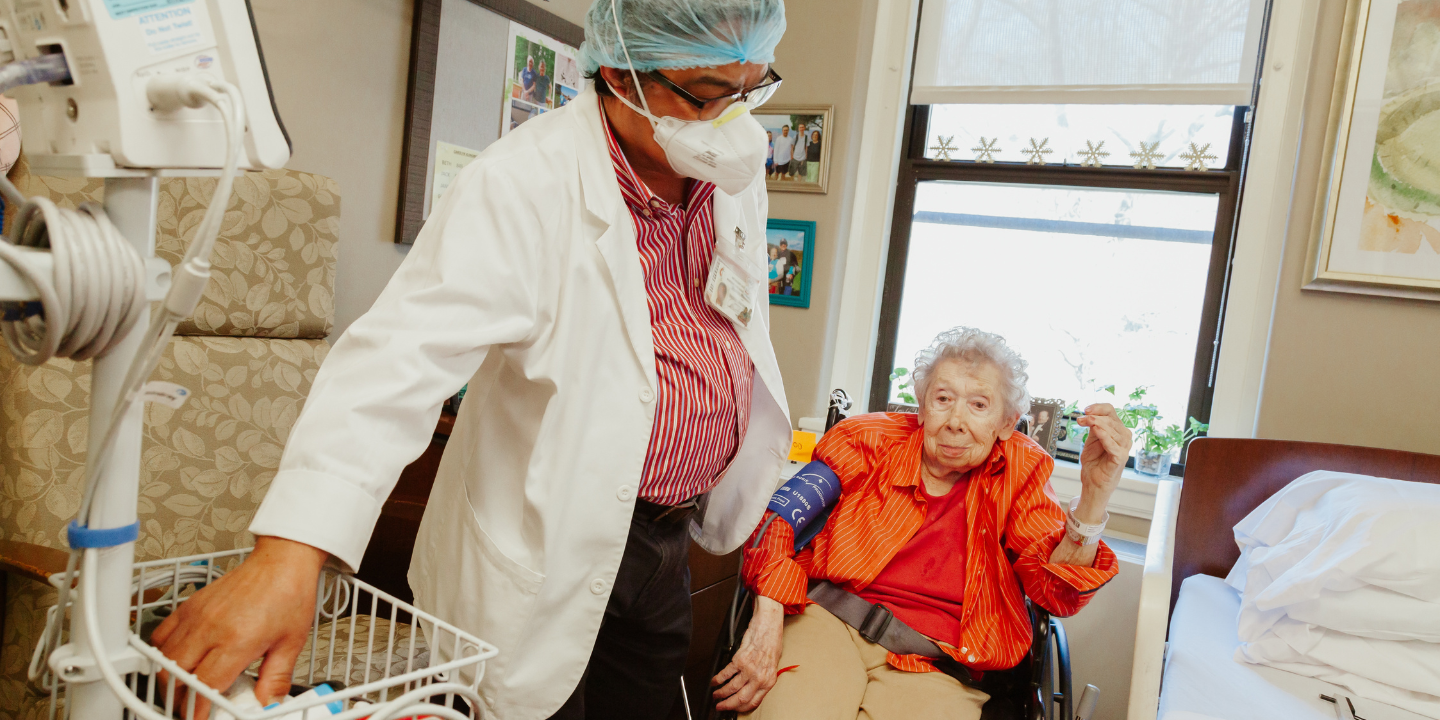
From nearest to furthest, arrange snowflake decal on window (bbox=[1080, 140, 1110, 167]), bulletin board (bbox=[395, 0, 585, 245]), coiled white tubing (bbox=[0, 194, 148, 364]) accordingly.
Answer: coiled white tubing (bbox=[0, 194, 148, 364]) < bulletin board (bbox=[395, 0, 585, 245]) < snowflake decal on window (bbox=[1080, 140, 1110, 167])

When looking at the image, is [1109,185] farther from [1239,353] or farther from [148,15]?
[148,15]

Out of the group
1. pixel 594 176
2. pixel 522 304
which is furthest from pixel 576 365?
pixel 594 176

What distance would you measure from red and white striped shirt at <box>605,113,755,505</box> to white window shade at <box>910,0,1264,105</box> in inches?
72.3

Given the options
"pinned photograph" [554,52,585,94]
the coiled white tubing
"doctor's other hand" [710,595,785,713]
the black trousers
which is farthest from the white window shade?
the coiled white tubing

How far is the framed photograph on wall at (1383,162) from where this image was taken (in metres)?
2.14

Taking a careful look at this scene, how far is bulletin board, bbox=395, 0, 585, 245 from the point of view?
6.87 ft

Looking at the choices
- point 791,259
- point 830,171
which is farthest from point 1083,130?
point 791,259

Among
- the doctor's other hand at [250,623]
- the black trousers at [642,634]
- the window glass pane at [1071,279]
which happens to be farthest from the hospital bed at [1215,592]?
the doctor's other hand at [250,623]

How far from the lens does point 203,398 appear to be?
1675 millimetres

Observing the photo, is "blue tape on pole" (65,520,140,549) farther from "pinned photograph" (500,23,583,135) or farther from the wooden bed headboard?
the wooden bed headboard

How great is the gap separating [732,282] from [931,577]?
796 millimetres

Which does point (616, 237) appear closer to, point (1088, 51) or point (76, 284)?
point (76, 284)

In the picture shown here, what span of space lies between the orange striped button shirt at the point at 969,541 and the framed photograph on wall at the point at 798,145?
4.13 ft

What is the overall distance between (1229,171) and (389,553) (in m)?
2.51
